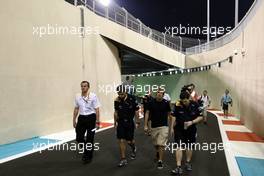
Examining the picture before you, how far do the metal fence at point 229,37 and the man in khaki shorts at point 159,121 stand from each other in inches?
236

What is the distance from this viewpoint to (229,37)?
1841 cm

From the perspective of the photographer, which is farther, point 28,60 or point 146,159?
point 28,60

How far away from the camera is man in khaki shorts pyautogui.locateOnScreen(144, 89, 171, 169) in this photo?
596 centimetres

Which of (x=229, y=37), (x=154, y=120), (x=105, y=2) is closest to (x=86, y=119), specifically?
(x=154, y=120)

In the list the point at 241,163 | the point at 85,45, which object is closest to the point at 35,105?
the point at 85,45

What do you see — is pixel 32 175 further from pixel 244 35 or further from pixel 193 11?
pixel 193 11

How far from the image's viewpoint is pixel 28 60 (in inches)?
359

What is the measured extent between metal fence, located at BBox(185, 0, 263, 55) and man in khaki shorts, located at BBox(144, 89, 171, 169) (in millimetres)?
5983

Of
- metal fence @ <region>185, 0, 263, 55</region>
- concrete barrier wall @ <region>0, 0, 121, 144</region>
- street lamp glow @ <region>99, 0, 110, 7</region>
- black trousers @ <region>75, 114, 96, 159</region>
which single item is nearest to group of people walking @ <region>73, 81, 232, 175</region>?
black trousers @ <region>75, 114, 96, 159</region>

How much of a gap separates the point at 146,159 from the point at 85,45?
701cm

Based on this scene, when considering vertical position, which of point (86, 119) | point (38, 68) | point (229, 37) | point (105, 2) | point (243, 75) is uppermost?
point (105, 2)

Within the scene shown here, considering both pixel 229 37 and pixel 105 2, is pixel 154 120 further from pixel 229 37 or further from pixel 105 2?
pixel 229 37

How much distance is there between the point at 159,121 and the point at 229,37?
14042 millimetres

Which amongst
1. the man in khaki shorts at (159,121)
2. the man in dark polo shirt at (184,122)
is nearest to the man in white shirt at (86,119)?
the man in khaki shorts at (159,121)
